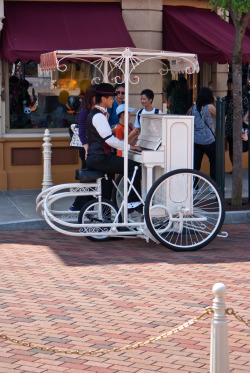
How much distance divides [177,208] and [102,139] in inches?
47.6

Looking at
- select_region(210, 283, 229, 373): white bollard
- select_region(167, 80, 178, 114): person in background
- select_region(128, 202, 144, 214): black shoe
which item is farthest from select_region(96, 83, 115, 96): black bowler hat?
select_region(167, 80, 178, 114): person in background

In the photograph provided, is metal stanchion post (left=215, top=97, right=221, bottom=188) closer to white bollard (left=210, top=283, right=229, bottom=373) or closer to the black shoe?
the black shoe

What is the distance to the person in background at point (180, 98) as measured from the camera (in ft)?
51.9

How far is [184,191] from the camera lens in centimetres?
969

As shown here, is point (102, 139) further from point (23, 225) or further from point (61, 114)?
point (61, 114)

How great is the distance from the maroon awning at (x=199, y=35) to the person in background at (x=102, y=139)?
4758mm

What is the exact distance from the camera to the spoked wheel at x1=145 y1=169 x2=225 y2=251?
30.9ft

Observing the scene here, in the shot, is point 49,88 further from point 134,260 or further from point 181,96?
point 134,260

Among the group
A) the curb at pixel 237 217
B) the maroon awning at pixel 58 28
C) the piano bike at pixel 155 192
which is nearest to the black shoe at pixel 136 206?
the piano bike at pixel 155 192

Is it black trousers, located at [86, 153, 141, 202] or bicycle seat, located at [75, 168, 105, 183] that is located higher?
black trousers, located at [86, 153, 141, 202]

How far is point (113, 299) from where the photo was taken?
7.35 m

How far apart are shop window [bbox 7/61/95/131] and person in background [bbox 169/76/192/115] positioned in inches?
71.5

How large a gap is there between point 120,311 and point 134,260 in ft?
6.93

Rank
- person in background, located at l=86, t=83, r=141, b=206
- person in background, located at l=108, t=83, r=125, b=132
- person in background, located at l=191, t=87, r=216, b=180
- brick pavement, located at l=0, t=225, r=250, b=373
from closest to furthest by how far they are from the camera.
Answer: brick pavement, located at l=0, t=225, r=250, b=373 → person in background, located at l=86, t=83, r=141, b=206 → person in background, located at l=108, t=83, r=125, b=132 → person in background, located at l=191, t=87, r=216, b=180
